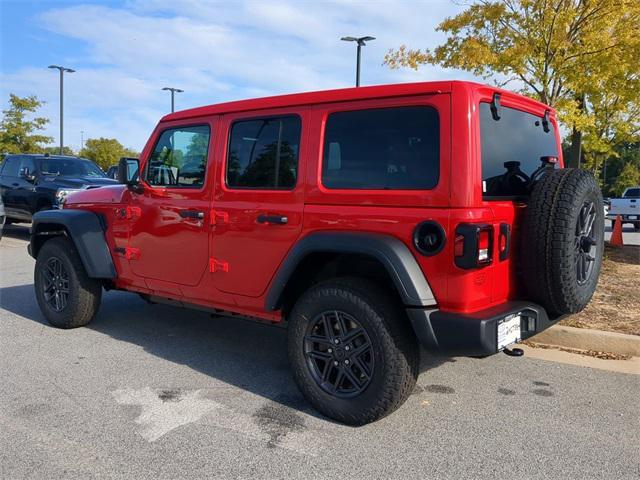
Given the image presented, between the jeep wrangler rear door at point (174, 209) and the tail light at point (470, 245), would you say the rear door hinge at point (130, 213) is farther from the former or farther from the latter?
the tail light at point (470, 245)

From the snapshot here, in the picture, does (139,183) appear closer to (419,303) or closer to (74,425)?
(74,425)

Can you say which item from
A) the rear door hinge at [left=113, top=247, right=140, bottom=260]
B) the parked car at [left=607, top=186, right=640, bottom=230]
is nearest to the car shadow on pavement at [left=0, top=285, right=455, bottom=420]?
Result: the rear door hinge at [left=113, top=247, right=140, bottom=260]

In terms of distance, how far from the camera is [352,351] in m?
3.31

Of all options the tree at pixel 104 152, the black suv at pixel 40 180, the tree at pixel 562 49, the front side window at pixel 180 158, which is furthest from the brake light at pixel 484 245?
the tree at pixel 104 152

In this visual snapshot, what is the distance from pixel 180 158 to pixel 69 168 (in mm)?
9088

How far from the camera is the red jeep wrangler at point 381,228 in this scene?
117 inches

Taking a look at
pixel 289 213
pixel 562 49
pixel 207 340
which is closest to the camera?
pixel 289 213

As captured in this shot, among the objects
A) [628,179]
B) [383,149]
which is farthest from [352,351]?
[628,179]

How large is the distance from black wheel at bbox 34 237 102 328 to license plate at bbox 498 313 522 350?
376 centimetres

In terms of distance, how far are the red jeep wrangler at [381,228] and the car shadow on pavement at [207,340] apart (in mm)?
478

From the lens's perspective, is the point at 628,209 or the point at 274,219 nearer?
the point at 274,219

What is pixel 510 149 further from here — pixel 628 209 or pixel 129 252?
pixel 628 209

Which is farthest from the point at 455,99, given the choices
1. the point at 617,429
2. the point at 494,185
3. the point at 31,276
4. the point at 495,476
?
the point at 31,276

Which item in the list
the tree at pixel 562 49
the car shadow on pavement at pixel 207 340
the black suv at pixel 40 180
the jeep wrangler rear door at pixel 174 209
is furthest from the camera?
the black suv at pixel 40 180
